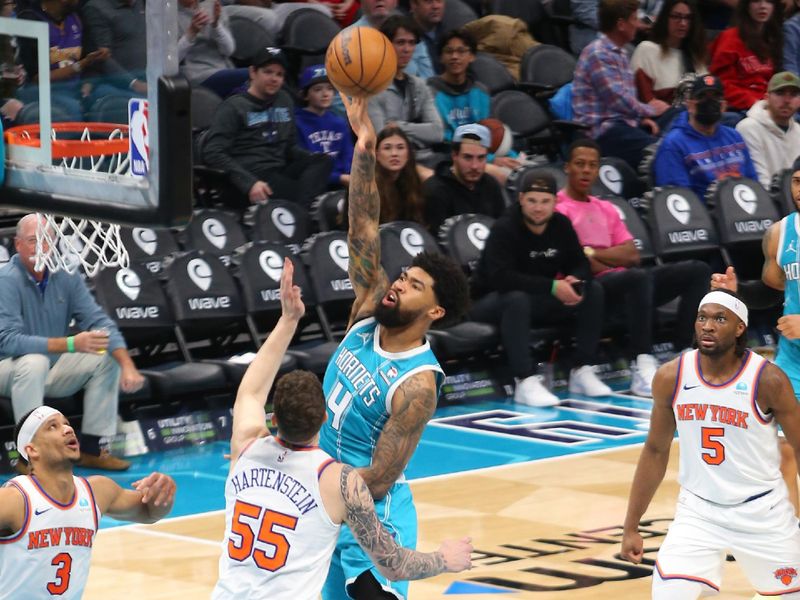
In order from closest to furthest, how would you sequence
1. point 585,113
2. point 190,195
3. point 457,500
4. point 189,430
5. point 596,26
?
point 190,195
point 457,500
point 189,430
point 585,113
point 596,26

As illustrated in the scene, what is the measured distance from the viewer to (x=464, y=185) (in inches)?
464

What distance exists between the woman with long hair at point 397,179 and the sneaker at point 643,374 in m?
1.84

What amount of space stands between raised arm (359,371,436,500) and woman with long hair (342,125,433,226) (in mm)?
5490

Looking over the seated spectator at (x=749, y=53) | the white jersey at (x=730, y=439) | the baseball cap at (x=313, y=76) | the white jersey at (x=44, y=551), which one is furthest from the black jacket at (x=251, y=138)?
the white jersey at (x=44, y=551)

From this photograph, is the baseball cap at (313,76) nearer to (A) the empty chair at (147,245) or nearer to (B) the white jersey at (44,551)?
(A) the empty chair at (147,245)

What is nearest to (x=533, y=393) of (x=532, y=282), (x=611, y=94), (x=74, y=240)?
(x=532, y=282)

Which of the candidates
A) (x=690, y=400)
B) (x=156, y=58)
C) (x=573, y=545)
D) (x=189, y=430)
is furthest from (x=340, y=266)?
(x=156, y=58)

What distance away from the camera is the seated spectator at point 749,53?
14.3 meters

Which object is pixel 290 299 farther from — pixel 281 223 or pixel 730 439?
pixel 281 223

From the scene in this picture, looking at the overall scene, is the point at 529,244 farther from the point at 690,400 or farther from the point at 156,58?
the point at 156,58

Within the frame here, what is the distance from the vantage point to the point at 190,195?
488cm

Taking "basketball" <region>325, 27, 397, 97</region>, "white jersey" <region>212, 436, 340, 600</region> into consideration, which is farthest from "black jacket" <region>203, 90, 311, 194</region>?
"white jersey" <region>212, 436, 340, 600</region>

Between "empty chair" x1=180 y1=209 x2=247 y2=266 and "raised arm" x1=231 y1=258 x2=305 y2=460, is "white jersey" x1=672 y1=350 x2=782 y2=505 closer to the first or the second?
"raised arm" x1=231 y1=258 x2=305 y2=460

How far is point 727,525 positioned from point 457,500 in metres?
2.87
